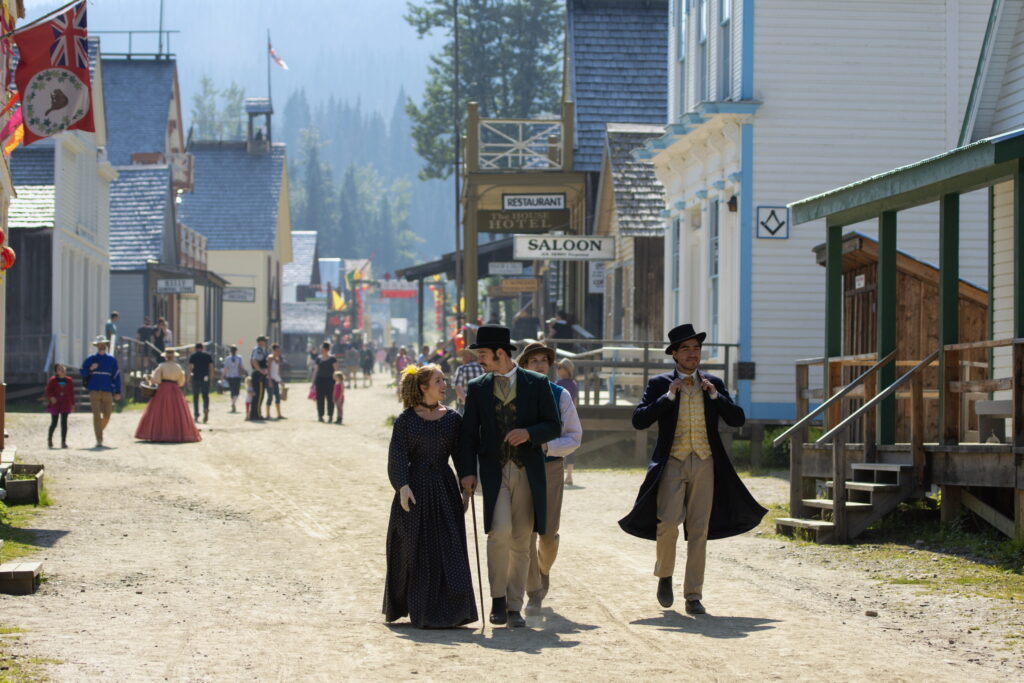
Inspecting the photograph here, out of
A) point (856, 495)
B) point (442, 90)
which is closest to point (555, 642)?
point (856, 495)

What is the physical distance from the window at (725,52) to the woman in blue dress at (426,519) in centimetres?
1428

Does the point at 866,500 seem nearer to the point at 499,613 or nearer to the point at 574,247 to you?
the point at 499,613

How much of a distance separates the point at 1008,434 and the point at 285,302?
7240 centimetres

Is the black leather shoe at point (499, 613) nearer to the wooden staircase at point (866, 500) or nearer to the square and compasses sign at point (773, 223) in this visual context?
the wooden staircase at point (866, 500)

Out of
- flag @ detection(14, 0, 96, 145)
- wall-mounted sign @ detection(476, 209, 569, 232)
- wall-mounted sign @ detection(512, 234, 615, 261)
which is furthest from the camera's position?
wall-mounted sign @ detection(476, 209, 569, 232)

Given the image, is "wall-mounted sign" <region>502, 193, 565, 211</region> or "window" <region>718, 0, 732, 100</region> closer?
"window" <region>718, 0, 732, 100</region>

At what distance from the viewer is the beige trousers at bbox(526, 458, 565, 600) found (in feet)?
32.3

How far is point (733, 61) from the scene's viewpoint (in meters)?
22.6

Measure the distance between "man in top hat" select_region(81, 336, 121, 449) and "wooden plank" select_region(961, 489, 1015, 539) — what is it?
559 inches

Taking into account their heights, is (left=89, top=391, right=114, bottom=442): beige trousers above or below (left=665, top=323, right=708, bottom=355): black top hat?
below

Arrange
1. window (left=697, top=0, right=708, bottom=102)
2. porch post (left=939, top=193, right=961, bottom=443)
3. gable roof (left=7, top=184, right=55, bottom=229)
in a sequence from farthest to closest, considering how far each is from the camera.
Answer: gable roof (left=7, top=184, right=55, bottom=229), window (left=697, top=0, right=708, bottom=102), porch post (left=939, top=193, right=961, bottom=443)

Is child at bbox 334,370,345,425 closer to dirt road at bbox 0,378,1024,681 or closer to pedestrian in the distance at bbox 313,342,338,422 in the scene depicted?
pedestrian in the distance at bbox 313,342,338,422

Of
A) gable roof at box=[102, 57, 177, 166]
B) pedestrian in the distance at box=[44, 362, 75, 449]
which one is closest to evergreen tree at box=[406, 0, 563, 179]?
gable roof at box=[102, 57, 177, 166]

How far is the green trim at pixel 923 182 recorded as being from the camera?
11641 mm
